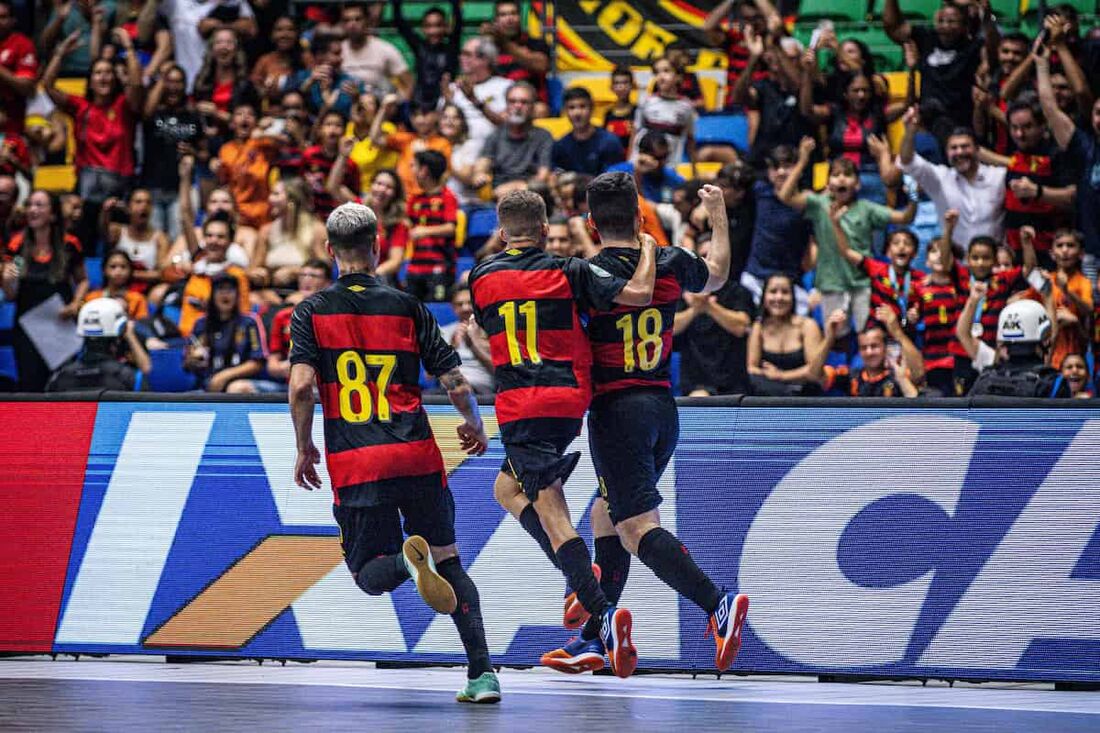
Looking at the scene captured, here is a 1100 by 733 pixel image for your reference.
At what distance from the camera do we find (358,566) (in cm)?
768

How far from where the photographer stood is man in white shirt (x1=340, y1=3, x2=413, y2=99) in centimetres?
1786

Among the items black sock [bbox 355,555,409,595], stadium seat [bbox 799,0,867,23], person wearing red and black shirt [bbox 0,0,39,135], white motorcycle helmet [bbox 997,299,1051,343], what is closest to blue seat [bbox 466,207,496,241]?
stadium seat [bbox 799,0,867,23]

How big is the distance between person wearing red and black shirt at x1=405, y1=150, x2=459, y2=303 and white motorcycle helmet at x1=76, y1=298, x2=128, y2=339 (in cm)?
251

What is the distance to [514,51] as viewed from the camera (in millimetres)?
17328

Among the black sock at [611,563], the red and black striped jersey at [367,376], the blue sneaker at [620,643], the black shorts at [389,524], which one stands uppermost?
the red and black striped jersey at [367,376]

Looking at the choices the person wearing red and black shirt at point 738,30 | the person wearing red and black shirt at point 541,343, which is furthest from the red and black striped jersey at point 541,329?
the person wearing red and black shirt at point 738,30

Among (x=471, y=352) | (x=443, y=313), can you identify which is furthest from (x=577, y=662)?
(x=443, y=313)

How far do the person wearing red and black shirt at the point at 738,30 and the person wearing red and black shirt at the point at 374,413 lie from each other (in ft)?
30.4

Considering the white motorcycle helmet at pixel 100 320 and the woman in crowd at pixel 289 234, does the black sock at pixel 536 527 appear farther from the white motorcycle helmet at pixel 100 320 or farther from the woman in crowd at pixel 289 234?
the woman in crowd at pixel 289 234

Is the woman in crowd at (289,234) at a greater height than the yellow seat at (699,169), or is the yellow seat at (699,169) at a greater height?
the yellow seat at (699,169)

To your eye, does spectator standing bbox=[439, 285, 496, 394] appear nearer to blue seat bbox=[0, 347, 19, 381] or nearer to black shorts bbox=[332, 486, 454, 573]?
blue seat bbox=[0, 347, 19, 381]

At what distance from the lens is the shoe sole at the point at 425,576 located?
7250mm

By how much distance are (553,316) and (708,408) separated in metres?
1.66

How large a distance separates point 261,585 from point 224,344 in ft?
15.8
